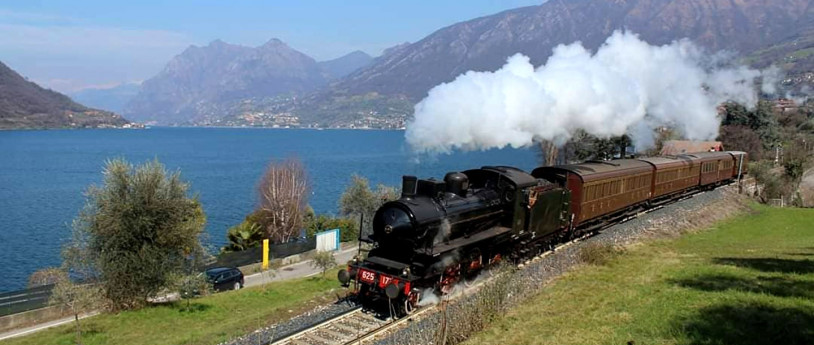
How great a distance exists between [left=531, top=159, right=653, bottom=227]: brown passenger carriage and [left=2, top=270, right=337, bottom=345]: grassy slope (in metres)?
9.99

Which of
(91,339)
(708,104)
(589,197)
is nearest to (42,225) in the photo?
(91,339)

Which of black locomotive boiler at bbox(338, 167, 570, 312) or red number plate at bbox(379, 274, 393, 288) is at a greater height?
black locomotive boiler at bbox(338, 167, 570, 312)

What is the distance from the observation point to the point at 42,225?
58688 millimetres

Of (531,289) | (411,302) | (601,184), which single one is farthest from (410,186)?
(601,184)

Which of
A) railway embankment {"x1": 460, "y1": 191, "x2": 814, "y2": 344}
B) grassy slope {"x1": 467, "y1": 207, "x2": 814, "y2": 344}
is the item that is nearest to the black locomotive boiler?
railway embankment {"x1": 460, "y1": 191, "x2": 814, "y2": 344}

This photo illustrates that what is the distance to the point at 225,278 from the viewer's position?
2747cm

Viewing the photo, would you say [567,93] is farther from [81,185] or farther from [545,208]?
[81,185]

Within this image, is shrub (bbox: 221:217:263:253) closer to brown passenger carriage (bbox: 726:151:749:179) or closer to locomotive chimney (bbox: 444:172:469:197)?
locomotive chimney (bbox: 444:172:469:197)

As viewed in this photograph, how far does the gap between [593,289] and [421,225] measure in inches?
210

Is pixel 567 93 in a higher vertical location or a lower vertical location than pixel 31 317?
higher

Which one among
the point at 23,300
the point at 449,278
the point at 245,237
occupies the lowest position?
the point at 245,237

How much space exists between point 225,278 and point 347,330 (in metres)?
15.1

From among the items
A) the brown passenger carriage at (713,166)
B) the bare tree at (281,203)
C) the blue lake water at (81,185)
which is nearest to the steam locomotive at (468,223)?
the blue lake water at (81,185)

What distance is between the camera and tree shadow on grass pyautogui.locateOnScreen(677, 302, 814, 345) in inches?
431
